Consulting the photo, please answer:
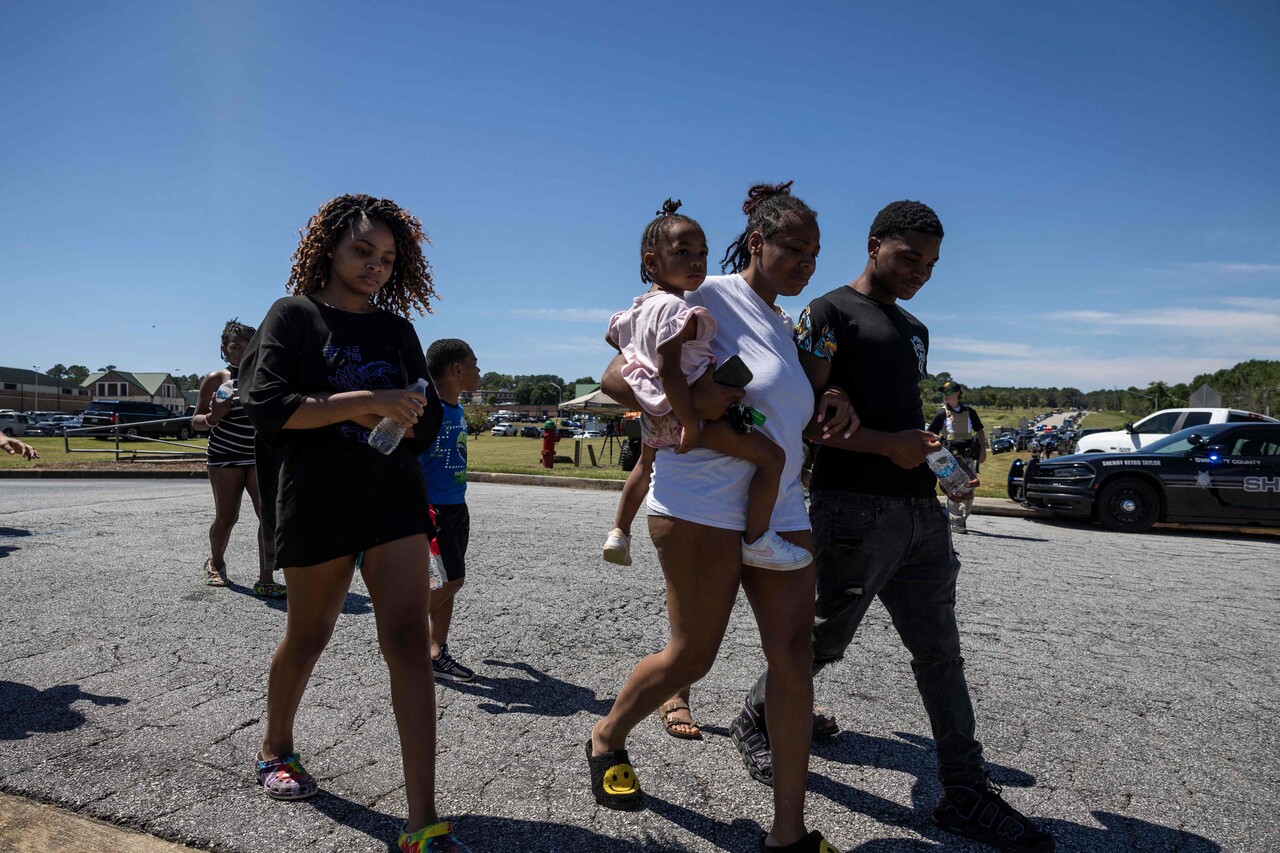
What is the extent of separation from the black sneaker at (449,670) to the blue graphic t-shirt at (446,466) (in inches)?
30.7

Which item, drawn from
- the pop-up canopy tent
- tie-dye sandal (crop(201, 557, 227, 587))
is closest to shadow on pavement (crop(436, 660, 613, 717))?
tie-dye sandal (crop(201, 557, 227, 587))

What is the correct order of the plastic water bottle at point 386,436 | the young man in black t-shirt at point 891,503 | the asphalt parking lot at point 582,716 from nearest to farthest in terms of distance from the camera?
the plastic water bottle at point 386,436
the asphalt parking lot at point 582,716
the young man in black t-shirt at point 891,503

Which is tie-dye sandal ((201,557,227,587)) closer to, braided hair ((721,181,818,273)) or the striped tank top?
the striped tank top

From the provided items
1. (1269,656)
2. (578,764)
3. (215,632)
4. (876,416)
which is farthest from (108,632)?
(1269,656)

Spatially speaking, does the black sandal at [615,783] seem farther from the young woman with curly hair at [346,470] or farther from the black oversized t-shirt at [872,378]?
the black oversized t-shirt at [872,378]

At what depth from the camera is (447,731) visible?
3.28 m

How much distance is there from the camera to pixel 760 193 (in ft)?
9.53

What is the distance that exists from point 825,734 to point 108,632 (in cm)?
391

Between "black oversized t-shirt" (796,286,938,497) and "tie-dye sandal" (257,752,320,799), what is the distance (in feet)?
6.66

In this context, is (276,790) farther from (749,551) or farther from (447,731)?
(749,551)

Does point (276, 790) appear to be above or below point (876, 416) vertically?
below

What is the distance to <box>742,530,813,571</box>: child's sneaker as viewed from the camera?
2.34 meters

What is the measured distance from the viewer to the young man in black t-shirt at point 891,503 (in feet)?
8.75

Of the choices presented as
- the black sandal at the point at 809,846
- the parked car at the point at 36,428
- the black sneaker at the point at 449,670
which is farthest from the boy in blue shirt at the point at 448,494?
the parked car at the point at 36,428
